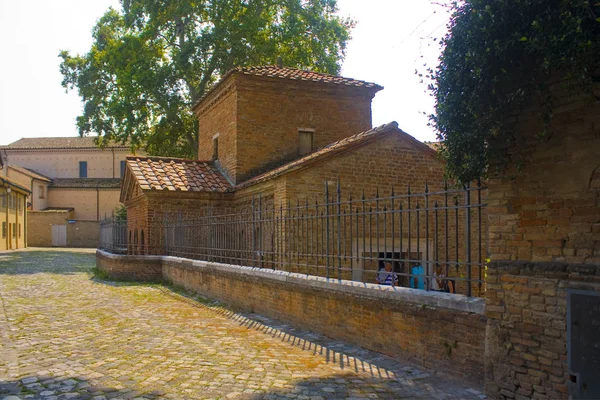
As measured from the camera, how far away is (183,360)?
7098 millimetres

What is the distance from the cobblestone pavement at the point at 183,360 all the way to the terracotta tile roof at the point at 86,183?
42949 millimetres

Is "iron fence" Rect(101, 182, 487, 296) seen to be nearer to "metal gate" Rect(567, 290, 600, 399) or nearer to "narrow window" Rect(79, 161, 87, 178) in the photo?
"metal gate" Rect(567, 290, 600, 399)

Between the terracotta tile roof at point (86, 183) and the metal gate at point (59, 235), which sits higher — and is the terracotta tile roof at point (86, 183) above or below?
above

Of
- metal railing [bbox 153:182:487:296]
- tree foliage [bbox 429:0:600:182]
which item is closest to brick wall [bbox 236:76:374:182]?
metal railing [bbox 153:182:487:296]

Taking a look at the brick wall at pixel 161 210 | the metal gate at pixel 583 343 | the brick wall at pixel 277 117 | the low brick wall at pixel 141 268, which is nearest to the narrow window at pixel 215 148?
the brick wall at pixel 277 117

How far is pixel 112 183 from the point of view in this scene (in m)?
53.3

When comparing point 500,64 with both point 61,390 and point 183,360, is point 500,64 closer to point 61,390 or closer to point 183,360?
point 183,360

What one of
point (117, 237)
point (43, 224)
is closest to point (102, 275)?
point (117, 237)

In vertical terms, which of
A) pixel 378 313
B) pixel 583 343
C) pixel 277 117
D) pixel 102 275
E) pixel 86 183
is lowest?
pixel 102 275

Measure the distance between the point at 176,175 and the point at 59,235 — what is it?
35637 millimetres

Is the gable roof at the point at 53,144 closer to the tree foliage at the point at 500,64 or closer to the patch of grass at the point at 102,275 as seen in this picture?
the patch of grass at the point at 102,275

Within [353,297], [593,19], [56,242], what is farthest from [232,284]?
[56,242]

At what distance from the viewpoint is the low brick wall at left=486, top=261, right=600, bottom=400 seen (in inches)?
187

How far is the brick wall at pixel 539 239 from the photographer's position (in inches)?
184
